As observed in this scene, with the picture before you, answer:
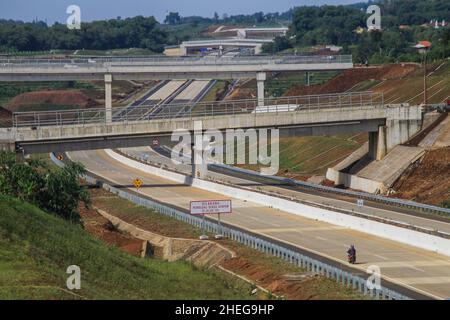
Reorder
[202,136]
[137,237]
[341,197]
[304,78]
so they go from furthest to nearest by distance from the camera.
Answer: [304,78] → [202,136] → [341,197] → [137,237]

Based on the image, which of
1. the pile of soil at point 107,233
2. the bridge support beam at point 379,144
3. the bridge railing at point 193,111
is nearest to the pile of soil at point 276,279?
the pile of soil at point 107,233

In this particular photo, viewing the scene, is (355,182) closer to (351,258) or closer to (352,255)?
(351,258)

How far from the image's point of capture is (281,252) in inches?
2297

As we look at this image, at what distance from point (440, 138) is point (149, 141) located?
900 inches

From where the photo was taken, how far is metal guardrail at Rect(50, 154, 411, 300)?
4742cm

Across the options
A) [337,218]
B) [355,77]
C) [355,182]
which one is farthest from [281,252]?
[355,77]

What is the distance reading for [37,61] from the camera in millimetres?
136000

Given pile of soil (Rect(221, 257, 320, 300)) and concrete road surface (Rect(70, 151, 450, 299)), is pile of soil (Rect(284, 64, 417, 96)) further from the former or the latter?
pile of soil (Rect(221, 257, 320, 300))

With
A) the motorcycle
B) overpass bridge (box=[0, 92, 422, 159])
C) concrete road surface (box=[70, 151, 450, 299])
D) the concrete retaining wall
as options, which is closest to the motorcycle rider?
the motorcycle

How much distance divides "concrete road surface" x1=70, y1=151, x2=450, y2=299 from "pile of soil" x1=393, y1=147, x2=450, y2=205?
12045mm

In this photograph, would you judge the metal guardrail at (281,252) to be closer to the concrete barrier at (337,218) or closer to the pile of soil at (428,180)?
the concrete barrier at (337,218)

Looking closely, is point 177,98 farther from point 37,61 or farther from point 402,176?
point 402,176
